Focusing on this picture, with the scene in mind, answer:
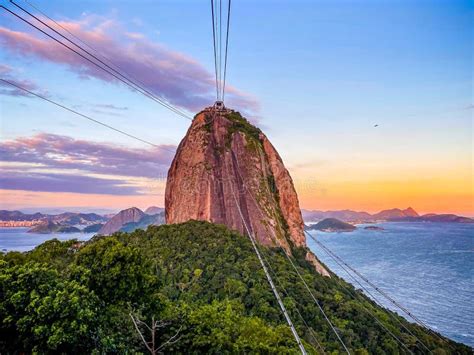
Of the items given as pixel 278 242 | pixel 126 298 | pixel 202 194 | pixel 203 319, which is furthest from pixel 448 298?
pixel 126 298

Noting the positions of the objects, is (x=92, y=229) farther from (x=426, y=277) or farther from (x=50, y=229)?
(x=426, y=277)

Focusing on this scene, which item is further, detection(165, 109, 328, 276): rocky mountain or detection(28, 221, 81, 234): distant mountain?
detection(28, 221, 81, 234): distant mountain

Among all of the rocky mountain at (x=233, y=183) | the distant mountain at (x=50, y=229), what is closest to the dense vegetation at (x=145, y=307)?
the rocky mountain at (x=233, y=183)

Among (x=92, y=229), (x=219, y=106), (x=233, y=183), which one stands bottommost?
(x=92, y=229)

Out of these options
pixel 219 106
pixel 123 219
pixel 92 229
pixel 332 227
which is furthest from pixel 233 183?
pixel 332 227

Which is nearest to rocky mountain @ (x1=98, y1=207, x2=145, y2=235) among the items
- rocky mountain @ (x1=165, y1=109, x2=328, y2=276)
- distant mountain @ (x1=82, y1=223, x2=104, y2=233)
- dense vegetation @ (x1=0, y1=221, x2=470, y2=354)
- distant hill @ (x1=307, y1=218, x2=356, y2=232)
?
distant mountain @ (x1=82, y1=223, x2=104, y2=233)

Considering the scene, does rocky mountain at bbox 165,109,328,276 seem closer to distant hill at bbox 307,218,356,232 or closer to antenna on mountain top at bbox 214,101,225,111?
antenna on mountain top at bbox 214,101,225,111
